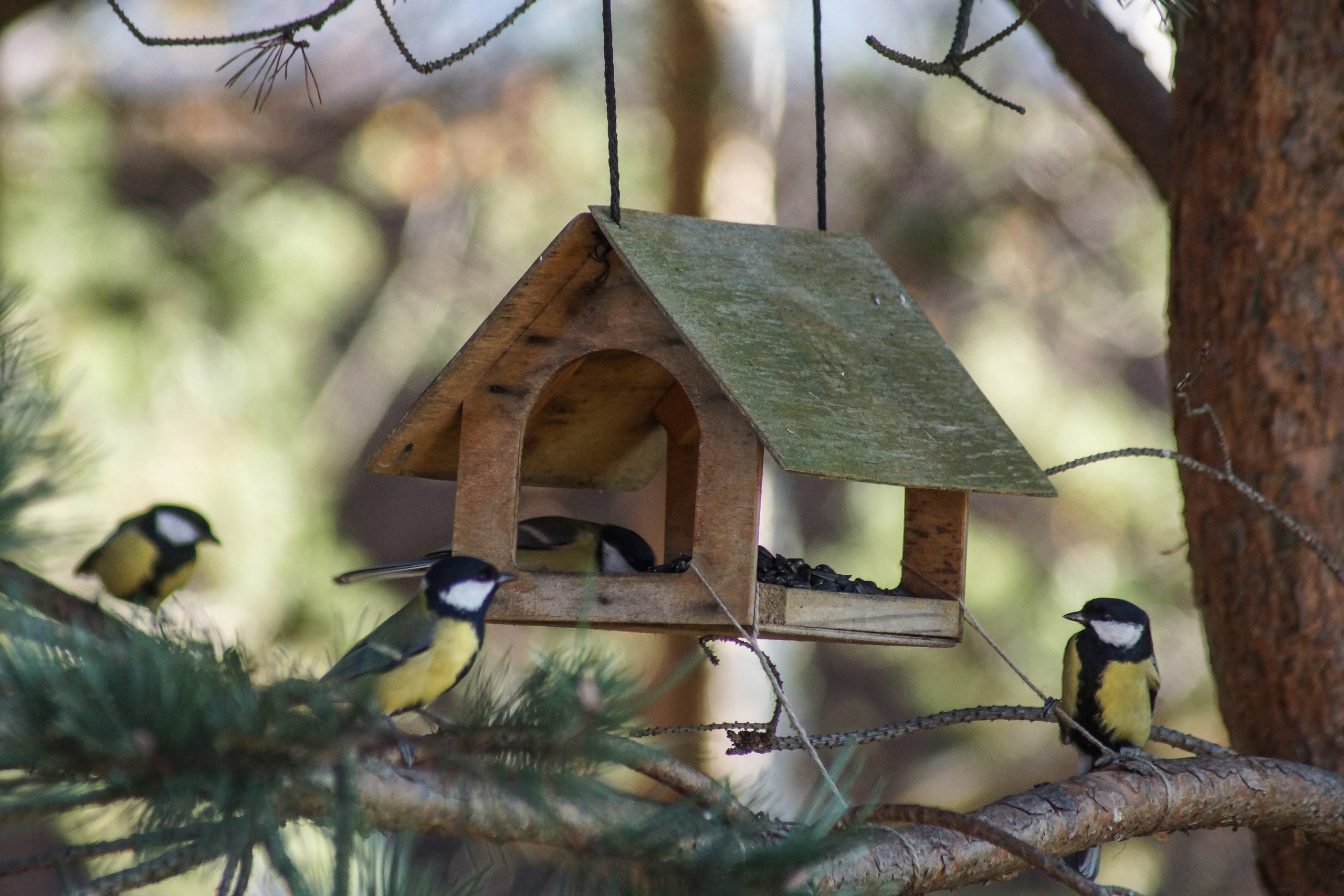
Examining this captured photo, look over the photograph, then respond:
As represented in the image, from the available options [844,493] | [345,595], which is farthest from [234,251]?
[844,493]

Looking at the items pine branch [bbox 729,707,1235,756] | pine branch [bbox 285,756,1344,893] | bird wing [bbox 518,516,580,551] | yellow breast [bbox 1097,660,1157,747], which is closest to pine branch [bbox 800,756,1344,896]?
pine branch [bbox 285,756,1344,893]

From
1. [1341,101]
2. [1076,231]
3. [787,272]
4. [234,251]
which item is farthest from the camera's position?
[1076,231]

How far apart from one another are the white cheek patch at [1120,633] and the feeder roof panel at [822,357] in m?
0.93

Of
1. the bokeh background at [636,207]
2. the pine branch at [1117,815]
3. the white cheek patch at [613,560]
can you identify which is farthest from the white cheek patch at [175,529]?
the bokeh background at [636,207]

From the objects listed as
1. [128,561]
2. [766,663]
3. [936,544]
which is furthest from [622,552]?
[128,561]

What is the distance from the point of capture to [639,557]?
246cm

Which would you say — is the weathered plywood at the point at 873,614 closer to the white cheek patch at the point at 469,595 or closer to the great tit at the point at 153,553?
the white cheek patch at the point at 469,595

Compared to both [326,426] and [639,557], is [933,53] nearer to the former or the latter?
[326,426]

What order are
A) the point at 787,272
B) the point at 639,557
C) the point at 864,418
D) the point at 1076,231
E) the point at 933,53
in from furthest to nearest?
the point at 1076,231, the point at 933,53, the point at 639,557, the point at 787,272, the point at 864,418

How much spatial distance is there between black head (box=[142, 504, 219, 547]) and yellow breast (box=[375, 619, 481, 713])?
109cm

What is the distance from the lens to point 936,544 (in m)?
2.29

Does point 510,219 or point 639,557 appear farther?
point 510,219

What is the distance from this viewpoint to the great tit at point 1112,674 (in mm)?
2895

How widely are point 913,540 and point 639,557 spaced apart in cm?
52
